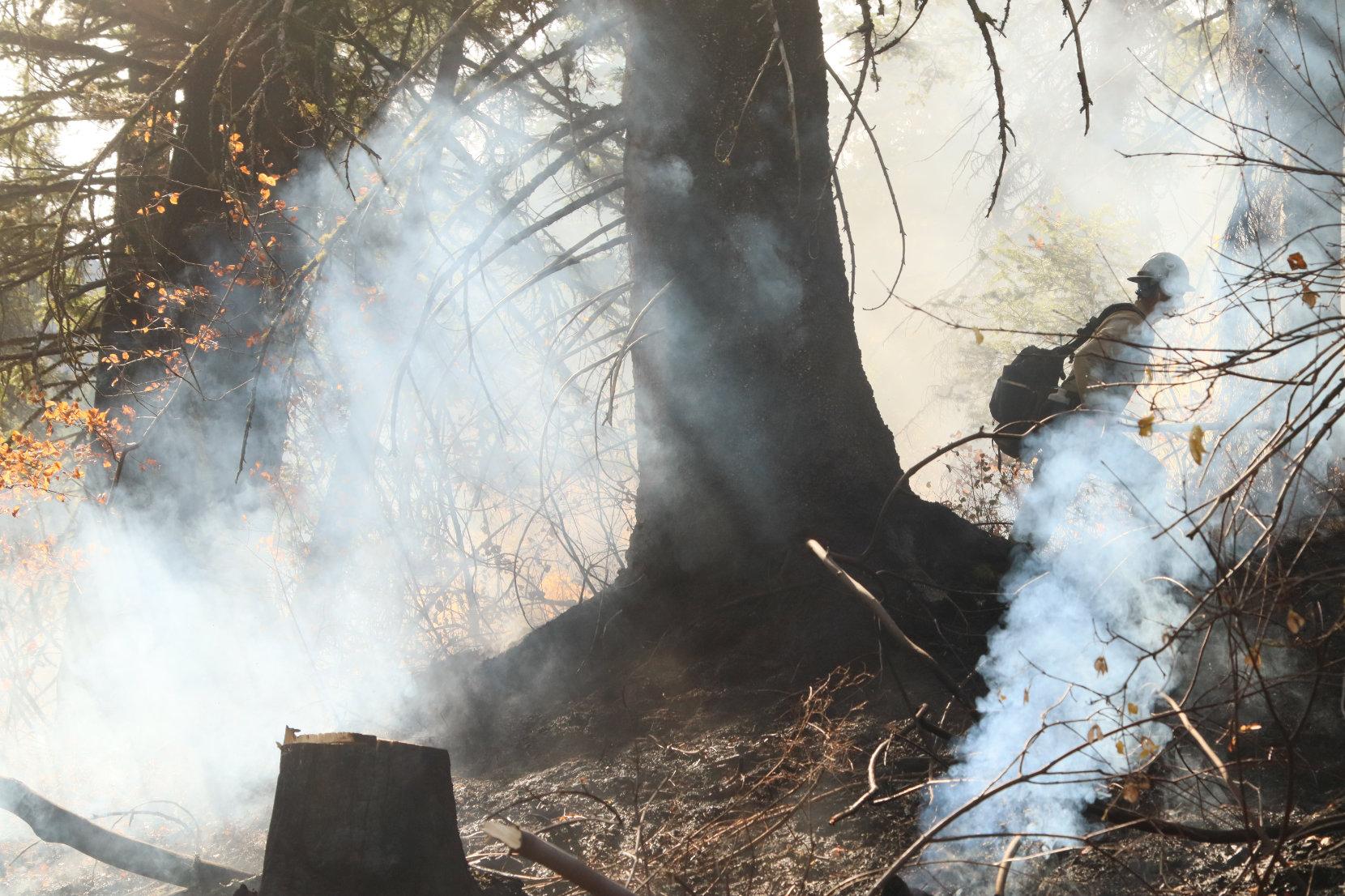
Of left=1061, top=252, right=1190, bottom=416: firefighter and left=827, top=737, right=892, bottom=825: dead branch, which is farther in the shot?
left=1061, top=252, right=1190, bottom=416: firefighter

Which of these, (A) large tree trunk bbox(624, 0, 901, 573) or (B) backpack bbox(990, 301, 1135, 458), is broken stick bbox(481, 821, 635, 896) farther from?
(B) backpack bbox(990, 301, 1135, 458)

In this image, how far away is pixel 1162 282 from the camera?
6.20 meters

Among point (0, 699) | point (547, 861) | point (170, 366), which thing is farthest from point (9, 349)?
point (547, 861)

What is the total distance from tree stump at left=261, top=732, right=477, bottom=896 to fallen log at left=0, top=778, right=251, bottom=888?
1654mm

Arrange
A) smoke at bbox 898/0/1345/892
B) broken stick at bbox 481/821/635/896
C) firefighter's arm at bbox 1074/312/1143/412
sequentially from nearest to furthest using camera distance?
broken stick at bbox 481/821/635/896 → smoke at bbox 898/0/1345/892 → firefighter's arm at bbox 1074/312/1143/412

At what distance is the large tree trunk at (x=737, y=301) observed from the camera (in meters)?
5.02

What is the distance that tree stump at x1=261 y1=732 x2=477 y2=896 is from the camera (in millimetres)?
3162

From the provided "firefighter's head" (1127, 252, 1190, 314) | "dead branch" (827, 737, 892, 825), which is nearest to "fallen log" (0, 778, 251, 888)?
"dead branch" (827, 737, 892, 825)

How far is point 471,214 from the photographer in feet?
30.2

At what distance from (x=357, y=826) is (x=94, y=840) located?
2455 millimetres

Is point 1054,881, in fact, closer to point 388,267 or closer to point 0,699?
point 388,267

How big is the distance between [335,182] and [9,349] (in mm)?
3470

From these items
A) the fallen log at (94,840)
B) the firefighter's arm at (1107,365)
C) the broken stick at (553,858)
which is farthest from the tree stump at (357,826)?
the firefighter's arm at (1107,365)

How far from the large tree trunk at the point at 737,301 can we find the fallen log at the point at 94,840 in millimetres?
2713
